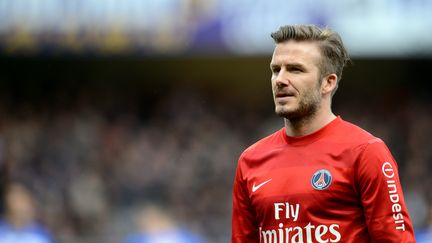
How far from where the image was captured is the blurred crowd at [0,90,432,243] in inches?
448

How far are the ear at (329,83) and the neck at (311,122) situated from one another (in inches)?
3.9

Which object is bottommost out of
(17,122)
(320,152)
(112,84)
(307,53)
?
(320,152)

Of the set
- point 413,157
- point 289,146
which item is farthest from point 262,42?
point 289,146

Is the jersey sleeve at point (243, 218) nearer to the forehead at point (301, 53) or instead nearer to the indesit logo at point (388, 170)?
the forehead at point (301, 53)

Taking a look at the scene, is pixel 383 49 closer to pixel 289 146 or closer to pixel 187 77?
pixel 187 77

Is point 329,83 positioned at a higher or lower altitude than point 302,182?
higher

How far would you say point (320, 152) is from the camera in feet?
14.7

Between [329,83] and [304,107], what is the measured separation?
0.17 meters

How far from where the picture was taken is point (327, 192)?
4.32 metres

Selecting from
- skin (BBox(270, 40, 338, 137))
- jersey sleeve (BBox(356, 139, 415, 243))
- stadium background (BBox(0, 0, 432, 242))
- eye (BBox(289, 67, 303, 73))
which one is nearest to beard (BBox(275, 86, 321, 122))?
skin (BBox(270, 40, 338, 137))

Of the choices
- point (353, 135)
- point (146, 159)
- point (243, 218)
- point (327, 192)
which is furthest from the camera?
point (146, 159)

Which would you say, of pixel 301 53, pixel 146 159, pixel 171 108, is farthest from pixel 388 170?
pixel 171 108

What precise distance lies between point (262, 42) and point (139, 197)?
2.53 metres

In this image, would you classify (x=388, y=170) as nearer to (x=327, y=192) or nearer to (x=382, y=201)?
(x=382, y=201)
